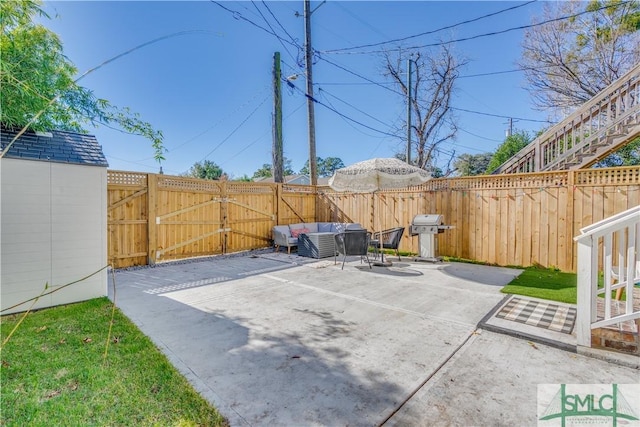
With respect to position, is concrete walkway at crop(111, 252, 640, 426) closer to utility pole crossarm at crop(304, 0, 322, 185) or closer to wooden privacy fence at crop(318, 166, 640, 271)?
wooden privacy fence at crop(318, 166, 640, 271)

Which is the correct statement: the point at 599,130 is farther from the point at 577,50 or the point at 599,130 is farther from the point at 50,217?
the point at 50,217

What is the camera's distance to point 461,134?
15.3m

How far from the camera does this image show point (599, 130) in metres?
6.04

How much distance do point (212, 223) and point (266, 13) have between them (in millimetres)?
6238

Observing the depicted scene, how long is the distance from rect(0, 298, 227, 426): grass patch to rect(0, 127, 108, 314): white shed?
855 mm

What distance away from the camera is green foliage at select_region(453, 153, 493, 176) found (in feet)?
87.9

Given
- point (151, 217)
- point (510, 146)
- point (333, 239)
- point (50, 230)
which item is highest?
point (510, 146)

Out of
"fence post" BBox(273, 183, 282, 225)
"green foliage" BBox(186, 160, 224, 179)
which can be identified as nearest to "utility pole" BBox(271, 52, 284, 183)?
"fence post" BBox(273, 183, 282, 225)

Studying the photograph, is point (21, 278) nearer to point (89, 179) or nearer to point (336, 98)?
point (89, 179)

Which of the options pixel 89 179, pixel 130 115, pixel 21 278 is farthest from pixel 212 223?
pixel 130 115

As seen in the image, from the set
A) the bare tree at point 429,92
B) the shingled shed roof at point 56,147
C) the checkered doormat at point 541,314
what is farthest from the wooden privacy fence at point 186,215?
the bare tree at point 429,92

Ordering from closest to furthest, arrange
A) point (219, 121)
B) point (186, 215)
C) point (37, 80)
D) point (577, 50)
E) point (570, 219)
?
point (37, 80) < point (570, 219) < point (186, 215) < point (577, 50) < point (219, 121)


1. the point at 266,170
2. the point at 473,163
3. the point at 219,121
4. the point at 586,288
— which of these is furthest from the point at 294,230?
the point at 266,170

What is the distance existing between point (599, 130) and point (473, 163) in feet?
80.1
